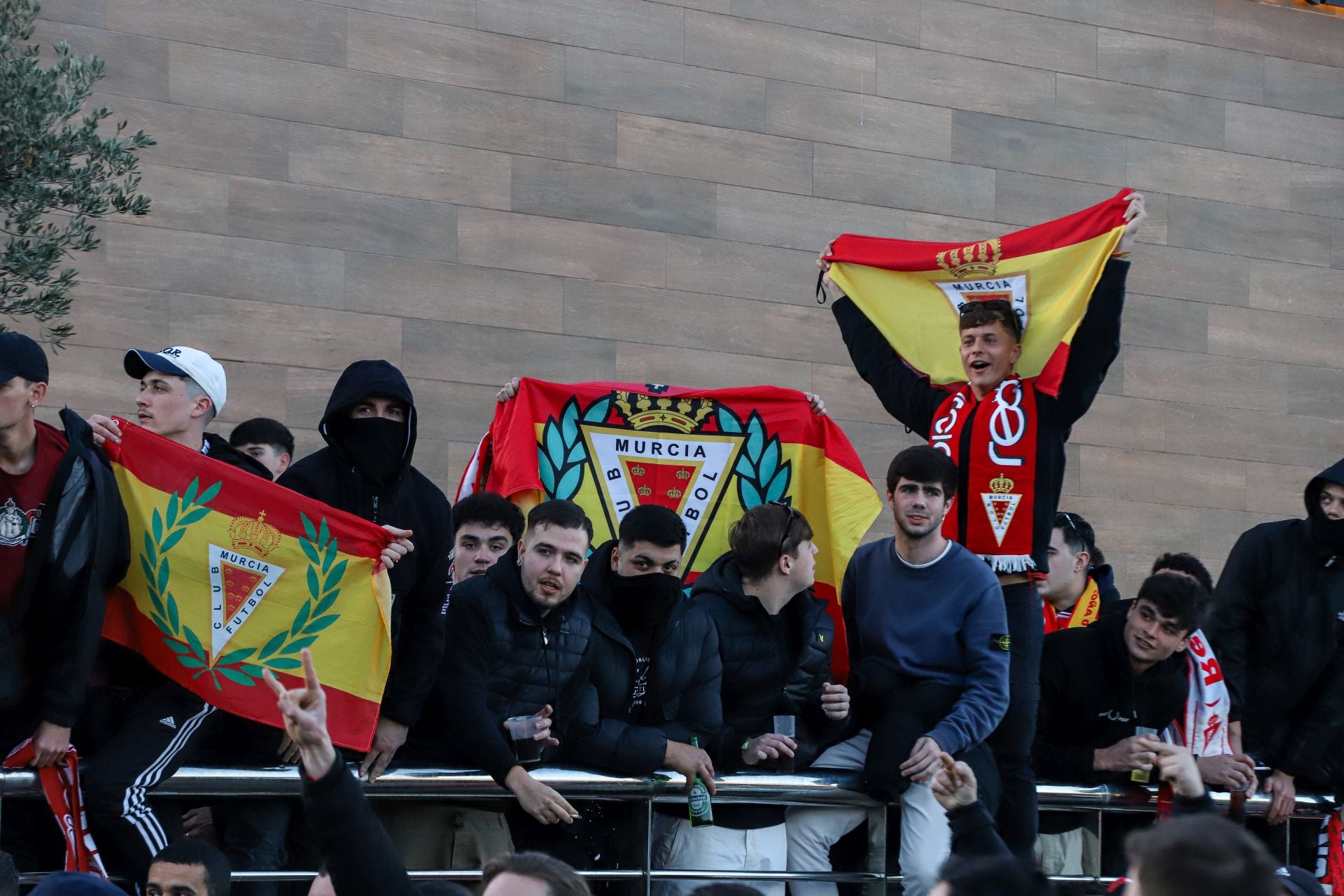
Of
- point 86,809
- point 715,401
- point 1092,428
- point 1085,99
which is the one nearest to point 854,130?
point 1085,99

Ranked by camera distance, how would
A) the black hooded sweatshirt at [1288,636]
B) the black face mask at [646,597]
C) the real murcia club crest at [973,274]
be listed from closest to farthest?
1. the black face mask at [646,597]
2. the black hooded sweatshirt at [1288,636]
3. the real murcia club crest at [973,274]

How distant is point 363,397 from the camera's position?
20.6ft

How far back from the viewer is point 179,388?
20.8ft

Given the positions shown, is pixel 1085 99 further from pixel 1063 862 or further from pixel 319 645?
pixel 319 645

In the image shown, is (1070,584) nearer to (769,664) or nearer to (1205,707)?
(1205,707)

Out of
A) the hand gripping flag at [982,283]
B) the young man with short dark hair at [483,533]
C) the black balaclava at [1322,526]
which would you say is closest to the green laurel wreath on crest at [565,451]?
the young man with short dark hair at [483,533]

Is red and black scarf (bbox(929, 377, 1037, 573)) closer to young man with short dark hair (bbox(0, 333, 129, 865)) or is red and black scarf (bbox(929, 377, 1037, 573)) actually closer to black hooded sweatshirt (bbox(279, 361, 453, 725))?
black hooded sweatshirt (bbox(279, 361, 453, 725))

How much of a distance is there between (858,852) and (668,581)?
1229 mm

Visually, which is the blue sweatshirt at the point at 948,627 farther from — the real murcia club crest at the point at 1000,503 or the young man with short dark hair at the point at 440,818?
the young man with short dark hair at the point at 440,818

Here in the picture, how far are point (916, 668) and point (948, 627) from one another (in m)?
0.20

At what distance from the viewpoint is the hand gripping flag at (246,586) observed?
5.76m

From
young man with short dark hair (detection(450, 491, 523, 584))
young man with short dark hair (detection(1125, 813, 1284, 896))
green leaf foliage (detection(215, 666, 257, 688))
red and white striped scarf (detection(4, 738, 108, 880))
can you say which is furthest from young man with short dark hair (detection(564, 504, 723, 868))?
young man with short dark hair (detection(1125, 813, 1284, 896))

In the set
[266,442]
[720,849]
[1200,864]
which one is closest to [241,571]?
[720,849]

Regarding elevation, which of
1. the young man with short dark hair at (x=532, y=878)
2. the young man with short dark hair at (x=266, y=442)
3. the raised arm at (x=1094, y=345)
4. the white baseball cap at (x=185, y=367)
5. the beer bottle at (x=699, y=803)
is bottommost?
the beer bottle at (x=699, y=803)
